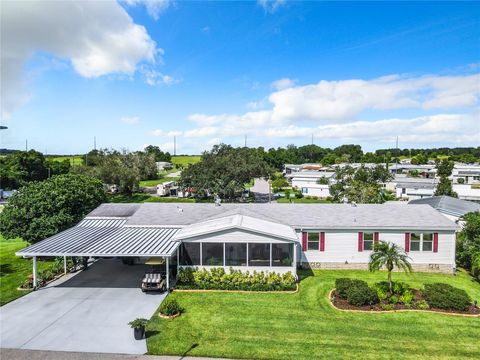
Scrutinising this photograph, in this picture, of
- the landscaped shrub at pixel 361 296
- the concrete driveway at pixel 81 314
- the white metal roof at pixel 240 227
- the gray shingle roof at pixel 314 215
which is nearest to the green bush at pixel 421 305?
the landscaped shrub at pixel 361 296

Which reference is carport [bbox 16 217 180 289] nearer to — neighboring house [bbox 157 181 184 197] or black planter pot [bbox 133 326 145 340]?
black planter pot [bbox 133 326 145 340]

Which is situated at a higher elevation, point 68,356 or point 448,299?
point 448,299

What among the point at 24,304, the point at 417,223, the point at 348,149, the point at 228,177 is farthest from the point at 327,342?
the point at 348,149

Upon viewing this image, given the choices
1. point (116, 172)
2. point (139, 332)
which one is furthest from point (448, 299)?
point (116, 172)

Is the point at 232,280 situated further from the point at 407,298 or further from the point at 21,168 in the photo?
the point at 21,168

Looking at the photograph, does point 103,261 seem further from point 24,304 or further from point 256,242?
point 256,242

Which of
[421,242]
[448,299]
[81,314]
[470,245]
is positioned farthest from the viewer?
[421,242]

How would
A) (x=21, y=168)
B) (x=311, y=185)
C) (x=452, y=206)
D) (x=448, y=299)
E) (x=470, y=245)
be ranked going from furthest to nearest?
(x=21, y=168)
(x=311, y=185)
(x=452, y=206)
(x=470, y=245)
(x=448, y=299)
